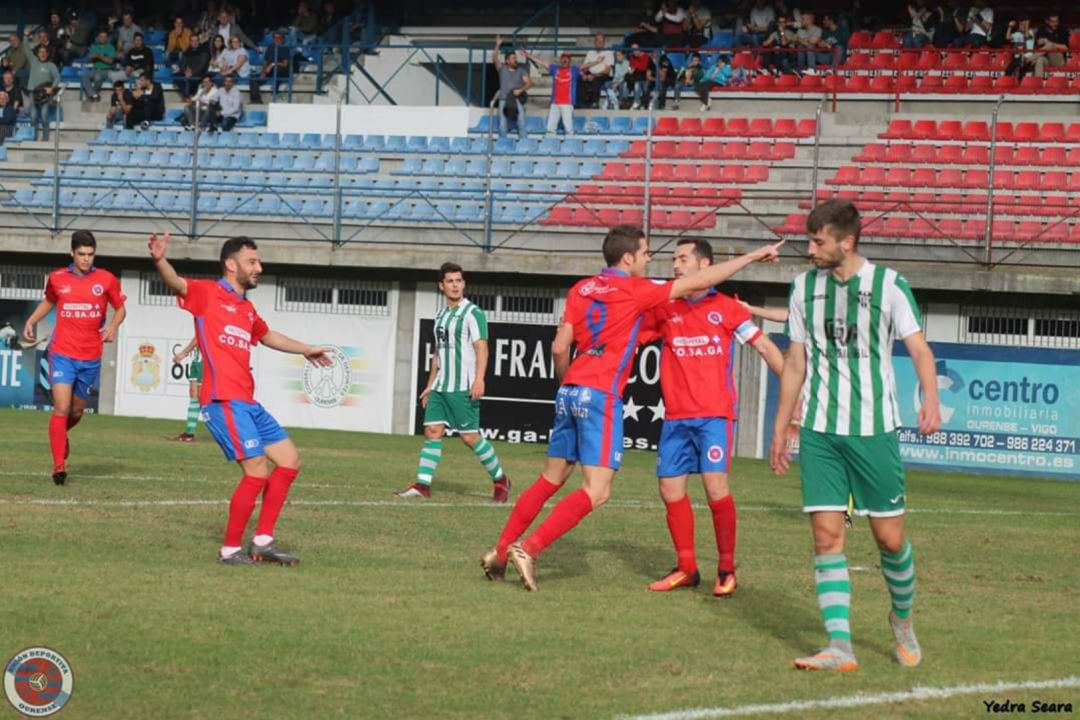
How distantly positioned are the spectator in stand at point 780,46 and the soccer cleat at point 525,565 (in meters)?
23.5

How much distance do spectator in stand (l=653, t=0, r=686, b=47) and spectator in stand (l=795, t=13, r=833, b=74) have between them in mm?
2461

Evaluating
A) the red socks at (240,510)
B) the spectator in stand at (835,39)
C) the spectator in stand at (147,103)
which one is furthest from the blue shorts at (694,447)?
the spectator in stand at (147,103)

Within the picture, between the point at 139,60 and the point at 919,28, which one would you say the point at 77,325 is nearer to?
the point at 919,28

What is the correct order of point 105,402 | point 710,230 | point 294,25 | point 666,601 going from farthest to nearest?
point 294,25, point 105,402, point 710,230, point 666,601

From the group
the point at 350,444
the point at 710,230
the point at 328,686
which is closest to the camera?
Answer: the point at 328,686

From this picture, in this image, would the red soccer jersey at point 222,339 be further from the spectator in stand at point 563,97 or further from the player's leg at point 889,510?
the spectator in stand at point 563,97

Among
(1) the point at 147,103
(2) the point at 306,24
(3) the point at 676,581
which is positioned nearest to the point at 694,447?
(3) the point at 676,581

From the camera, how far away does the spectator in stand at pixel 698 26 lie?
33438mm

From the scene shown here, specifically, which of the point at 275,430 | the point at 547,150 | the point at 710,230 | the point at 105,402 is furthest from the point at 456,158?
the point at 275,430

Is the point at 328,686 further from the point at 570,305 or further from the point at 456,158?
the point at 456,158

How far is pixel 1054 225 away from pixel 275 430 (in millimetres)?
18037

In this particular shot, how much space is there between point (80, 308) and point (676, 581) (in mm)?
7651

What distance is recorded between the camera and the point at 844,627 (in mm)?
7930

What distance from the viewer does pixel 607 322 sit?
393 inches
